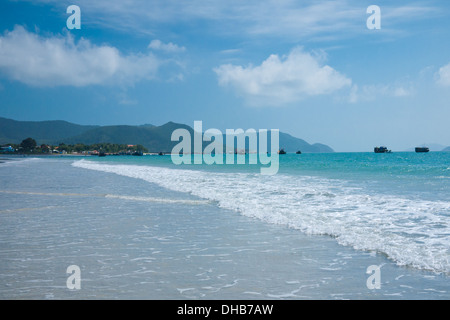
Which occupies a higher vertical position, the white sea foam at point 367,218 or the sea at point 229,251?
the white sea foam at point 367,218

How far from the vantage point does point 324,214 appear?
1227 cm

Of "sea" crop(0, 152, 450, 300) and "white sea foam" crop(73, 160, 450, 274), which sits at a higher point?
"white sea foam" crop(73, 160, 450, 274)

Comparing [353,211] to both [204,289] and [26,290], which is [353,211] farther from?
[26,290]

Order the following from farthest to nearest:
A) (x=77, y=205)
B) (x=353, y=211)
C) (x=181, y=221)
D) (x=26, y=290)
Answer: (x=77, y=205) → (x=353, y=211) → (x=181, y=221) → (x=26, y=290)

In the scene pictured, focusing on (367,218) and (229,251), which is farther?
(367,218)

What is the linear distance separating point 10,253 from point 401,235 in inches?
345

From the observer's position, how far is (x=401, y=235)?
915cm

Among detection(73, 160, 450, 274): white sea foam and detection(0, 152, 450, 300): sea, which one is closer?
detection(0, 152, 450, 300): sea

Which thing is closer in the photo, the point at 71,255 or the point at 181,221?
the point at 71,255

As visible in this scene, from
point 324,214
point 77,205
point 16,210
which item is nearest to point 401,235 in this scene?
point 324,214

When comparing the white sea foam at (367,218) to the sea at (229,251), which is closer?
the sea at (229,251)
